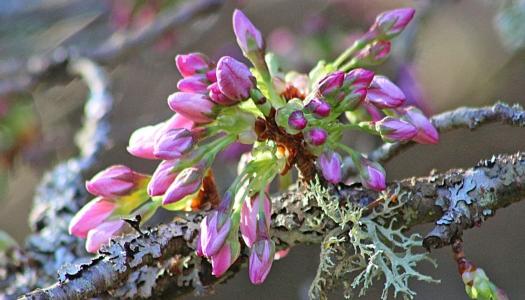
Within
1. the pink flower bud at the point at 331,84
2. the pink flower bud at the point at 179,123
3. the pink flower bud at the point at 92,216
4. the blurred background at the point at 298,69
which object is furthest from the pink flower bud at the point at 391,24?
the blurred background at the point at 298,69

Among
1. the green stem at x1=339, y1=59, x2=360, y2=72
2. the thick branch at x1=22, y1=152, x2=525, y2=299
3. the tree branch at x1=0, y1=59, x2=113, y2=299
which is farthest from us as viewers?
the tree branch at x1=0, y1=59, x2=113, y2=299

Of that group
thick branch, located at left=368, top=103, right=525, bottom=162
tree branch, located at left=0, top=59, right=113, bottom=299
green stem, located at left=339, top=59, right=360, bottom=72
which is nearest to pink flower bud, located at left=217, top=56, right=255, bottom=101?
green stem, located at left=339, top=59, right=360, bottom=72

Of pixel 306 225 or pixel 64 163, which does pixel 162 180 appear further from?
pixel 64 163

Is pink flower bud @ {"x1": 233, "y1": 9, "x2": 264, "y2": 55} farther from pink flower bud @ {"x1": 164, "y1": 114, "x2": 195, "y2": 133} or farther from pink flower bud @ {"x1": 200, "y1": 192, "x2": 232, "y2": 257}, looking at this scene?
pink flower bud @ {"x1": 200, "y1": 192, "x2": 232, "y2": 257}

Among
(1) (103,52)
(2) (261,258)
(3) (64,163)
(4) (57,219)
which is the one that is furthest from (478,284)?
(1) (103,52)

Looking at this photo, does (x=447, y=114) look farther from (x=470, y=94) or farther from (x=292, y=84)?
(x=470, y=94)

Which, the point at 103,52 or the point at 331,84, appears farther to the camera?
the point at 103,52
